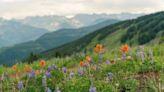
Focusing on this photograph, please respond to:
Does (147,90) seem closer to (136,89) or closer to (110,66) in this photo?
(136,89)

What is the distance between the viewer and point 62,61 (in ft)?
51.1

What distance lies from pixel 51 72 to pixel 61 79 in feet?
1.34

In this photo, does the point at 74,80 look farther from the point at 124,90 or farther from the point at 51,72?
the point at 51,72

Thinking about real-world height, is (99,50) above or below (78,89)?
above

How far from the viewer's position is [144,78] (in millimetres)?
8578

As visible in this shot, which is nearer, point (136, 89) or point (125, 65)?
point (136, 89)

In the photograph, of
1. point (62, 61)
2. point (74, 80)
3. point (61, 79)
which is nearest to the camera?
point (74, 80)

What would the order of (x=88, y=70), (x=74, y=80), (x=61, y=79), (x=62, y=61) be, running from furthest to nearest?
(x=62, y=61)
(x=88, y=70)
(x=61, y=79)
(x=74, y=80)

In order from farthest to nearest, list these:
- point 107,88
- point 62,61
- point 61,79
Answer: point 62,61 < point 61,79 < point 107,88

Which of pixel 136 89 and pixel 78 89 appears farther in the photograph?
pixel 136 89

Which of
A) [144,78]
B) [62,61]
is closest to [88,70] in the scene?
[144,78]

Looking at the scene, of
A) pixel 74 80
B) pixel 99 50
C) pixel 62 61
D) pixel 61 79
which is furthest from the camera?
pixel 62 61

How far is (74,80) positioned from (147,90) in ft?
4.65

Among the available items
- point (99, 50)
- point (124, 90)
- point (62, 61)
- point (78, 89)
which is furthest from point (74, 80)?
point (62, 61)
